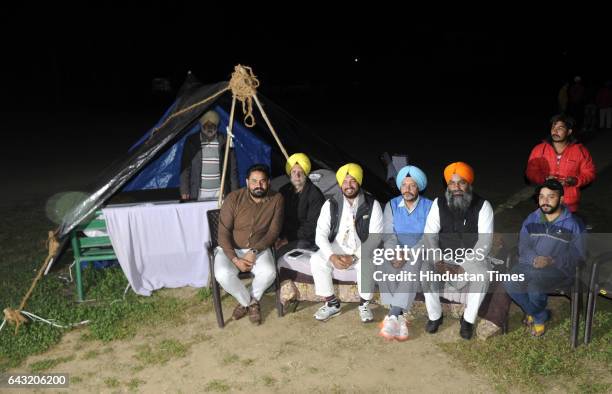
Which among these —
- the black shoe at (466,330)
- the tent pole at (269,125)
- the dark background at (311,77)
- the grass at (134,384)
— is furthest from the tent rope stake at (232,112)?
the dark background at (311,77)

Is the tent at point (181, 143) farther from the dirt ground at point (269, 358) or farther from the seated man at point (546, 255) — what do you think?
the seated man at point (546, 255)

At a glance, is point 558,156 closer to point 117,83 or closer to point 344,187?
point 344,187

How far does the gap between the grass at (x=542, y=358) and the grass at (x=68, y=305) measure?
8.41 ft

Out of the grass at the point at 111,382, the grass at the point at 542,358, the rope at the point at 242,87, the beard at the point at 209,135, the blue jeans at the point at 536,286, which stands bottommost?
the grass at the point at 111,382

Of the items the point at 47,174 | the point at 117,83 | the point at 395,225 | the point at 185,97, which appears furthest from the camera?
the point at 117,83

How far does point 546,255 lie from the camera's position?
172 inches

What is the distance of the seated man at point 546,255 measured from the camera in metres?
4.25

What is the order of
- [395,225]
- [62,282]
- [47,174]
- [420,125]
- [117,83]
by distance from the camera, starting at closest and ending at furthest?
[395,225] → [62,282] → [47,174] → [420,125] → [117,83]

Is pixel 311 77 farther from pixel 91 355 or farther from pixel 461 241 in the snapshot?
pixel 91 355

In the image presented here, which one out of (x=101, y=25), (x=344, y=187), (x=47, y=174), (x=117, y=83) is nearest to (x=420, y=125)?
(x=47, y=174)

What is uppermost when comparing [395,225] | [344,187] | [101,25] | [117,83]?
[101,25]

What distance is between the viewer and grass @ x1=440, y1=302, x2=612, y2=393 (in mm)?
3850

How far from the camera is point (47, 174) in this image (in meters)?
11.4

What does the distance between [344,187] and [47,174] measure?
8561mm
